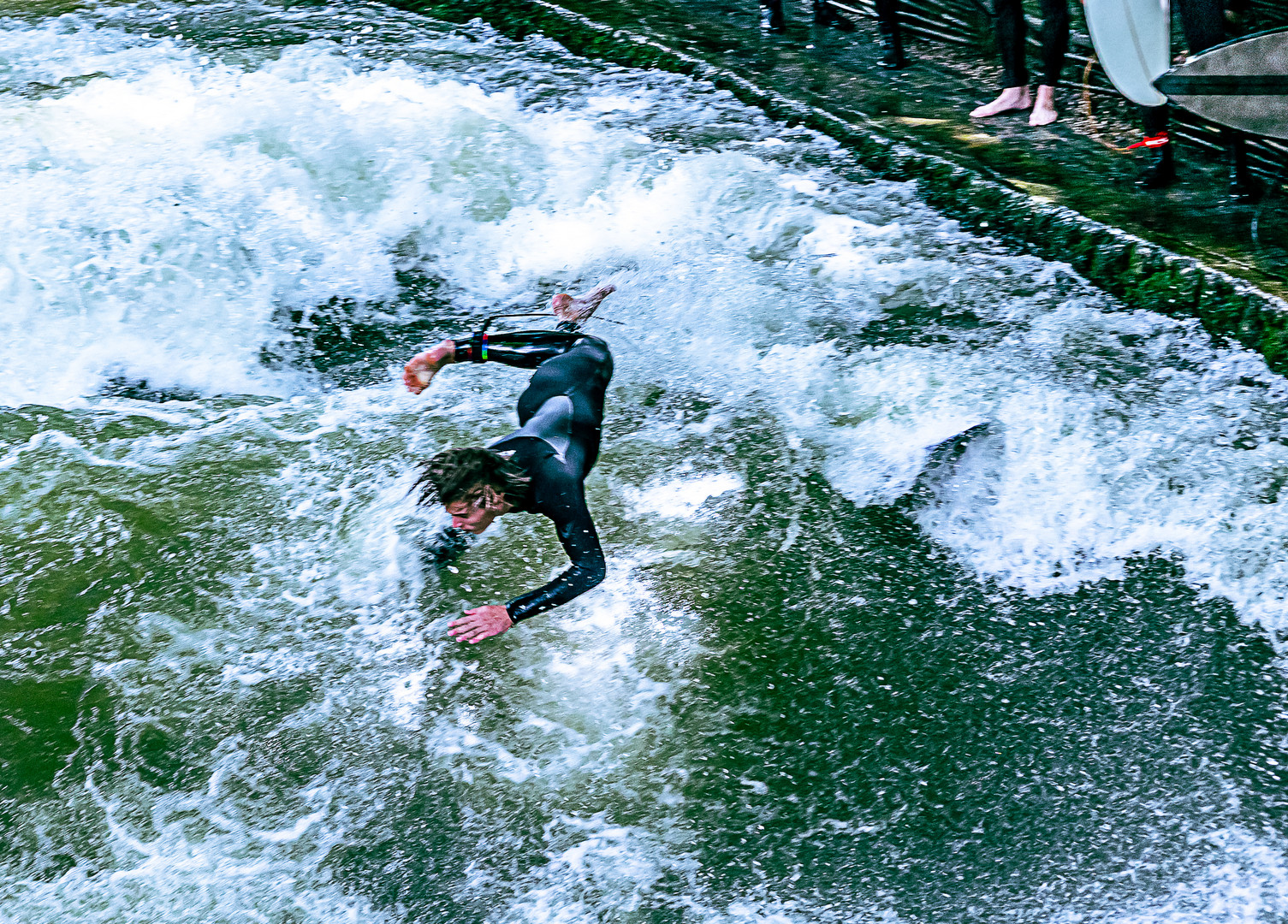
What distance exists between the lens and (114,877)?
370 centimetres

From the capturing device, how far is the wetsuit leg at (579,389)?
406 cm

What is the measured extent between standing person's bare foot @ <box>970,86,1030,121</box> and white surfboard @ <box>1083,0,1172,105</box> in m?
1.00

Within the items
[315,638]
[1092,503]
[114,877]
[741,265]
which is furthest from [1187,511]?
[114,877]

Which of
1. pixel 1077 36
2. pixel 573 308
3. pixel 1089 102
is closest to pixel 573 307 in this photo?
pixel 573 308

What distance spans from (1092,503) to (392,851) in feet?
9.44

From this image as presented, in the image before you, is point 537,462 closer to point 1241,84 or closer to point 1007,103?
point 1241,84

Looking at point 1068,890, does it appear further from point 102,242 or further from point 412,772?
point 102,242

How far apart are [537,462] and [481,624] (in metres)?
0.56

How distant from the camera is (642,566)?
4.55 m

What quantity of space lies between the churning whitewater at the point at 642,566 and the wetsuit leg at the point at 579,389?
2.16 feet

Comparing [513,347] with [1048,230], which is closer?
[513,347]

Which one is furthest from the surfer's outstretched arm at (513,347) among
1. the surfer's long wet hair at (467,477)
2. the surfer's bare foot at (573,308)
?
the surfer's long wet hair at (467,477)

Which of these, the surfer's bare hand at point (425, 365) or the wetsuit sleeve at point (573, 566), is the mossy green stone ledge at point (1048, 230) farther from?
the wetsuit sleeve at point (573, 566)

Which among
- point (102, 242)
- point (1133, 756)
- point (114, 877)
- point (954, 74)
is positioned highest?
point (954, 74)
